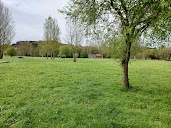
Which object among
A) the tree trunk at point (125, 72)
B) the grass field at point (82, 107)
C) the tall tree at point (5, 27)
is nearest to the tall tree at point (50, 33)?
the tall tree at point (5, 27)

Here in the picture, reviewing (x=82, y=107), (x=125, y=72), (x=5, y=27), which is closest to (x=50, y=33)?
(x=5, y=27)

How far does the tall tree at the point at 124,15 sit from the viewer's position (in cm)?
852

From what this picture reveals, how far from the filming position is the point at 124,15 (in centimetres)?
939

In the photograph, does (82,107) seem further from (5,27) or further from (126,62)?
(5,27)

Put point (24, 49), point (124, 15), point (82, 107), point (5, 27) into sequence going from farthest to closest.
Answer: point (24, 49) < point (5, 27) < point (124, 15) < point (82, 107)

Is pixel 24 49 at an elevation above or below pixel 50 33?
below

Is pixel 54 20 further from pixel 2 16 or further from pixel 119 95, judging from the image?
pixel 119 95

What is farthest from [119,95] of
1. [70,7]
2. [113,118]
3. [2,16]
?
[2,16]

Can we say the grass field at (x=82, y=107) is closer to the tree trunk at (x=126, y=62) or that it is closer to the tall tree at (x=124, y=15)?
the tree trunk at (x=126, y=62)

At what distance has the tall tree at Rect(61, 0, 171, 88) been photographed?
852cm

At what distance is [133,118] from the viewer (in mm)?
6066

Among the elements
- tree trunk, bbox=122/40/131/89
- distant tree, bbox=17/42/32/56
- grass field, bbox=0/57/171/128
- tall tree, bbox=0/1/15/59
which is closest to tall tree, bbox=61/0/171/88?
tree trunk, bbox=122/40/131/89

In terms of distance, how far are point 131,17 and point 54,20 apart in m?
39.1

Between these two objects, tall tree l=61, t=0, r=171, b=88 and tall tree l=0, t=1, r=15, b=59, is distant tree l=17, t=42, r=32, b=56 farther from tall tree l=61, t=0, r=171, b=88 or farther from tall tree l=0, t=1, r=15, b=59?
tall tree l=61, t=0, r=171, b=88
